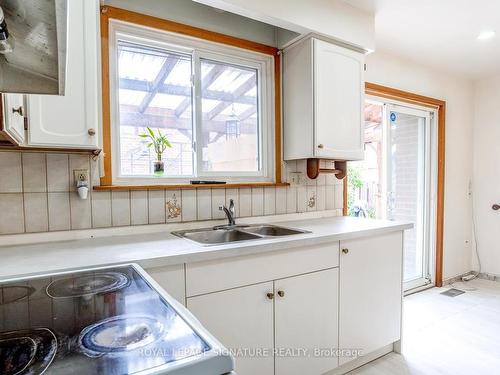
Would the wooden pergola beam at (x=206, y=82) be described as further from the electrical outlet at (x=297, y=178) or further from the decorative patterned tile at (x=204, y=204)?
the electrical outlet at (x=297, y=178)

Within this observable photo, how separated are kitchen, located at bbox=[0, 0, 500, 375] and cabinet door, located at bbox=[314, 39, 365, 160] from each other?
1 cm

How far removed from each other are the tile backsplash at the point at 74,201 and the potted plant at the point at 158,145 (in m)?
0.15

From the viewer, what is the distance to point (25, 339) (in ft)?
1.85

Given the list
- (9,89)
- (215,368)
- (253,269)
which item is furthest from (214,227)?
(215,368)

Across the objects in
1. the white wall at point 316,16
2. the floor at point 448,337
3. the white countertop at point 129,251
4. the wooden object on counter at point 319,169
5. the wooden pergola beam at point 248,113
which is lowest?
the floor at point 448,337

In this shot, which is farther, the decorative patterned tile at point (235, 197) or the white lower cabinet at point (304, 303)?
the decorative patterned tile at point (235, 197)

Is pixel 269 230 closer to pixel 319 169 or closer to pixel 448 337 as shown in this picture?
pixel 319 169

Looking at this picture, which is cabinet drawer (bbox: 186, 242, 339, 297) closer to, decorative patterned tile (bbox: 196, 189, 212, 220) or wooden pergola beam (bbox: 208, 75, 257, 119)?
decorative patterned tile (bbox: 196, 189, 212, 220)

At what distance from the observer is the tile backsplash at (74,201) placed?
1.45m

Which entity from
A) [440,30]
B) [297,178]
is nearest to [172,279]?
[297,178]

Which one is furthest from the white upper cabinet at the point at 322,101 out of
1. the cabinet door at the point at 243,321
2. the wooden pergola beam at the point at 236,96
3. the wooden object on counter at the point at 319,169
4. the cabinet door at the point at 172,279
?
the cabinet door at the point at 172,279

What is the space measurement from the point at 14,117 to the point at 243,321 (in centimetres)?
125

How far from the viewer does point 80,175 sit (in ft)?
5.19

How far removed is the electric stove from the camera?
47 cm
